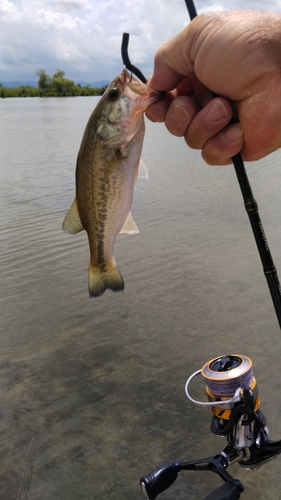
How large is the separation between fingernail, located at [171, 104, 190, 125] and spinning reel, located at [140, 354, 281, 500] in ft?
3.79

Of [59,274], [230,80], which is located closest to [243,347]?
[59,274]

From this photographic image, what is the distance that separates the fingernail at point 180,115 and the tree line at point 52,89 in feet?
272

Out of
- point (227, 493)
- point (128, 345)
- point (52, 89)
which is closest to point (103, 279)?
point (227, 493)

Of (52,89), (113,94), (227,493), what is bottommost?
(227,493)

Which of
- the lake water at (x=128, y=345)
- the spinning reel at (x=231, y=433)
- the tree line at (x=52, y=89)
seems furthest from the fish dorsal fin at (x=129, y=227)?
the tree line at (x=52, y=89)

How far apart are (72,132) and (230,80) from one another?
790 inches

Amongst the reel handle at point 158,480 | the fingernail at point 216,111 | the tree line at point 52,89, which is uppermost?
the tree line at point 52,89

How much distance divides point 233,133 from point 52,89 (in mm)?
90484

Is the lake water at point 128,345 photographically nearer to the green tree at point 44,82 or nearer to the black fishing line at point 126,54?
the black fishing line at point 126,54

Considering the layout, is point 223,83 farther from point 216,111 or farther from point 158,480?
point 158,480

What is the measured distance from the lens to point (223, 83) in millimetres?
1979

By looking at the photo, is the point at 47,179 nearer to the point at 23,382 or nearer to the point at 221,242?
the point at 221,242

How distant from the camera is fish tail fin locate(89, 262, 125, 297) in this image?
2.38 metres

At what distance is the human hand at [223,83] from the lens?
1878mm
